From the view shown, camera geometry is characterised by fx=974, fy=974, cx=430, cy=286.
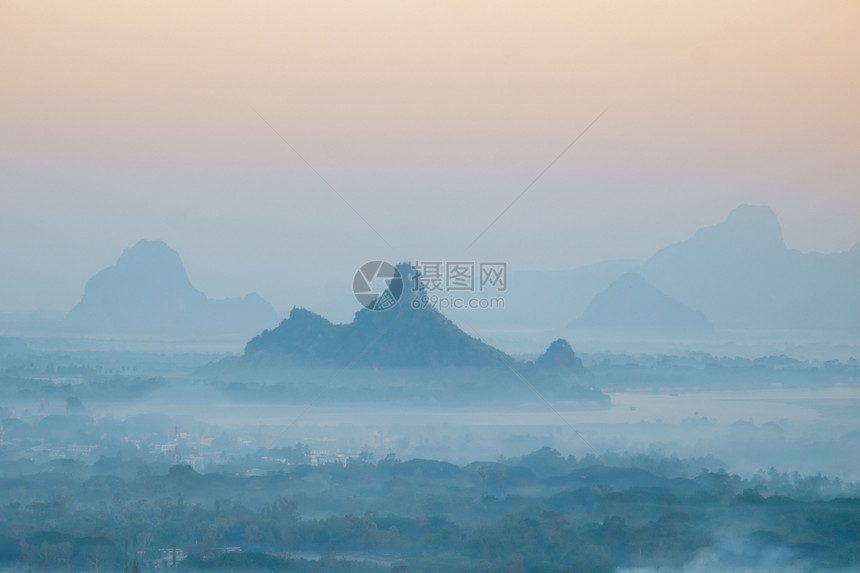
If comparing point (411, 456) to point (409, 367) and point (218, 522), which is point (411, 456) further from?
point (218, 522)

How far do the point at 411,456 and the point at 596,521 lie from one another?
18.9ft

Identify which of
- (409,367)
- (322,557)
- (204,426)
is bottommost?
(322,557)

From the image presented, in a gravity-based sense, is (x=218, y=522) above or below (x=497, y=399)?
below

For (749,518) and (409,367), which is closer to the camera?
(749,518)

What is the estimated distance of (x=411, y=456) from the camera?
2145 cm

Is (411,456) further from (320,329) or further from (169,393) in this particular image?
(169,393)

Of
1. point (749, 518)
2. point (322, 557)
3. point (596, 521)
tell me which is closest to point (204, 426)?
point (322, 557)

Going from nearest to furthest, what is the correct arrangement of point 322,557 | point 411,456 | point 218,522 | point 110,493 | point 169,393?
point 322,557
point 218,522
point 110,493
point 411,456
point 169,393

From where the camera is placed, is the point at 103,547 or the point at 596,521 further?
the point at 596,521

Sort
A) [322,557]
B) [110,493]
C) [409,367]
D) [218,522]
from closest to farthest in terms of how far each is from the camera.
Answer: [322,557]
[218,522]
[110,493]
[409,367]

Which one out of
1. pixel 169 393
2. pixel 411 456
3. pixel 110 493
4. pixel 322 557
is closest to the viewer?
pixel 322 557

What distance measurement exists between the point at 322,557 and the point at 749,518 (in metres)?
7.59

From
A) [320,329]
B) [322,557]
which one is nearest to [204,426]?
[320,329]

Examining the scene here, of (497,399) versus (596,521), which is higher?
(497,399)
